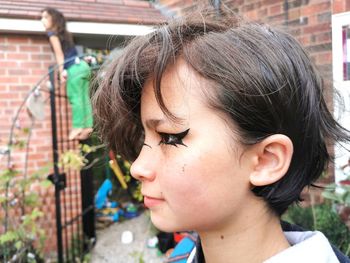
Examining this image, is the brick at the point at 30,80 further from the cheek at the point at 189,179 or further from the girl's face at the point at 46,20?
the cheek at the point at 189,179

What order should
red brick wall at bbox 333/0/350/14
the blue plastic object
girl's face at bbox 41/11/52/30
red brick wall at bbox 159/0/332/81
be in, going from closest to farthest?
red brick wall at bbox 333/0/350/14
red brick wall at bbox 159/0/332/81
girl's face at bbox 41/11/52/30
the blue plastic object

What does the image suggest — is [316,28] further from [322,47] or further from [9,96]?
[9,96]

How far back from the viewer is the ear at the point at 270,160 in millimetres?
950

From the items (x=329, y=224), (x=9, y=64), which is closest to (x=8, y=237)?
(x=9, y=64)

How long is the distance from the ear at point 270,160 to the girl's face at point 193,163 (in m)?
0.02

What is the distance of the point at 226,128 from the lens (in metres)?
0.93

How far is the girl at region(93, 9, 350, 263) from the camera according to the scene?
92cm

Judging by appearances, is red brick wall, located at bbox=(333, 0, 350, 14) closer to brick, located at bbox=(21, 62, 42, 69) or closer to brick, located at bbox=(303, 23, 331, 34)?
brick, located at bbox=(303, 23, 331, 34)

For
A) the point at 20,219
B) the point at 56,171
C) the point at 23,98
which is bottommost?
the point at 20,219

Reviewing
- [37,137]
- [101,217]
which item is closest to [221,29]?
[37,137]

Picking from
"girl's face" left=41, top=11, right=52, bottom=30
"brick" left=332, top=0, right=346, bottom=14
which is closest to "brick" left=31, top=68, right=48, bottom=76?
"girl's face" left=41, top=11, right=52, bottom=30

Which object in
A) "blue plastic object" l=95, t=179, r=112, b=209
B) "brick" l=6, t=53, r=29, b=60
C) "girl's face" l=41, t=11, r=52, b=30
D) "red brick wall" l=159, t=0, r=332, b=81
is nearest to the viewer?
"red brick wall" l=159, t=0, r=332, b=81

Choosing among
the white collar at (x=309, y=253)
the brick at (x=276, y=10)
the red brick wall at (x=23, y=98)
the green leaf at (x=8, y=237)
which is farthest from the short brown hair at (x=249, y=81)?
the red brick wall at (x=23, y=98)

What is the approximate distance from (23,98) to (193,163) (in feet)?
10.5
